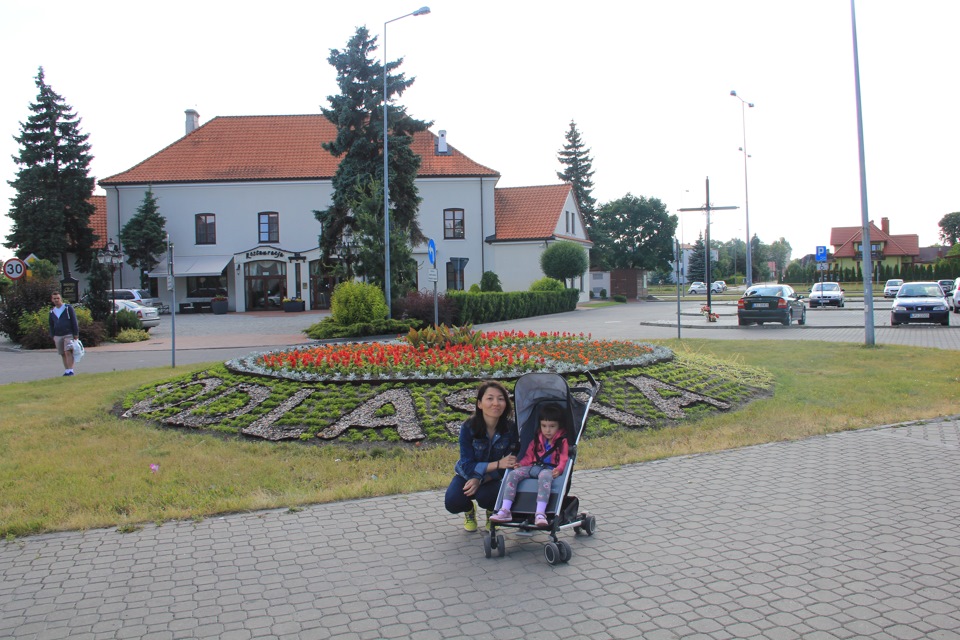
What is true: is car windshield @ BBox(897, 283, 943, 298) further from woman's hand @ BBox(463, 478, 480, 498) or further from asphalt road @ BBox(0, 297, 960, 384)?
woman's hand @ BBox(463, 478, 480, 498)

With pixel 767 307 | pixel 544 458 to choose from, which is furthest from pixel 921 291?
pixel 544 458

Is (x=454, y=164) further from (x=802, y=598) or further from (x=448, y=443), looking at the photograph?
(x=802, y=598)

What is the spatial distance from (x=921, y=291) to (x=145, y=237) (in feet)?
131

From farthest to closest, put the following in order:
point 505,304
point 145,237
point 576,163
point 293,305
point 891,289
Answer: point 576,163
point 891,289
point 145,237
point 293,305
point 505,304

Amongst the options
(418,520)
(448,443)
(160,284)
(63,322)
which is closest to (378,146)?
(160,284)

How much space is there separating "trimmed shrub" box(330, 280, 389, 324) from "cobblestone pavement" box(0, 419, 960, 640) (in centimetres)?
1978

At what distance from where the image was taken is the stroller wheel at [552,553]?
16.1ft

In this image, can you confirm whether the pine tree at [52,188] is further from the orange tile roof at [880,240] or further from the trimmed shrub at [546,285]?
the orange tile roof at [880,240]

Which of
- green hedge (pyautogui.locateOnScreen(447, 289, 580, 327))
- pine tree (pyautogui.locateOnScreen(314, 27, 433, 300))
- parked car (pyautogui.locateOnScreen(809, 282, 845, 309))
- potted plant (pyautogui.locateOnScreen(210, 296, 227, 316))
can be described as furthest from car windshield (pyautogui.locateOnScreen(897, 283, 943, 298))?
potted plant (pyautogui.locateOnScreen(210, 296, 227, 316))

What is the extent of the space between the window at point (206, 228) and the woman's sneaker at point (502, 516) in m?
45.7

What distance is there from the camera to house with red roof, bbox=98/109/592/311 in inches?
1829

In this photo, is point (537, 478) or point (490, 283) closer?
point (537, 478)

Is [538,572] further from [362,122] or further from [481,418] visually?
[362,122]

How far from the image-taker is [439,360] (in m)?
10.8
